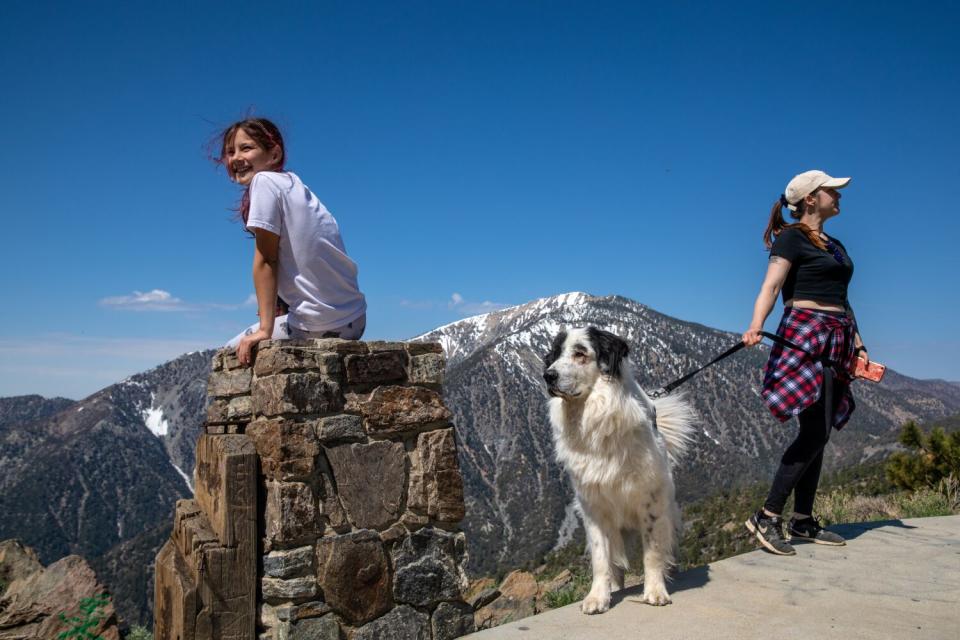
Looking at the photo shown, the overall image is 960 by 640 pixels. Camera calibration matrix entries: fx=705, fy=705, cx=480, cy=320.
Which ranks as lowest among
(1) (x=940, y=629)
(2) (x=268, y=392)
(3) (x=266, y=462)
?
(1) (x=940, y=629)

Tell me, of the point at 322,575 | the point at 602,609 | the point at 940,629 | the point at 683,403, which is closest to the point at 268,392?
the point at 322,575

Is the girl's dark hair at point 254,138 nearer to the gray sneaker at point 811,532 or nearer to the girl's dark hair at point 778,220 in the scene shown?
the girl's dark hair at point 778,220

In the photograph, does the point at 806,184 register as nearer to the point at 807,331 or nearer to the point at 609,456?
the point at 807,331

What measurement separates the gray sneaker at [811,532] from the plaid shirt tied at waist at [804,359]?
901 mm

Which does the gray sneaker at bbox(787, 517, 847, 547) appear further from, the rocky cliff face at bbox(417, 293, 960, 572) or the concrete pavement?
the rocky cliff face at bbox(417, 293, 960, 572)

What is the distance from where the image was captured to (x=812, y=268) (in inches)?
189

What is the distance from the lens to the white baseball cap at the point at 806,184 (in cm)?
484

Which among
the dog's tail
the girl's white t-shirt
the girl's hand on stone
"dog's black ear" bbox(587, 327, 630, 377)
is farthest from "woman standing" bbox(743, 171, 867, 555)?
the girl's hand on stone

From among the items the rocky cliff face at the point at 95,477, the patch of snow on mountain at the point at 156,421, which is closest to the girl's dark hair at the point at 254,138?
the rocky cliff face at the point at 95,477

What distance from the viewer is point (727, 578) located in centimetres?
446

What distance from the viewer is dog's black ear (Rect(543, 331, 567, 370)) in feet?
13.3

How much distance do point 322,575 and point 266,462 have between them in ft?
2.00

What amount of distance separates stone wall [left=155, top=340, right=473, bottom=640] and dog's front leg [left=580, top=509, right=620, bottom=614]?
2.24ft

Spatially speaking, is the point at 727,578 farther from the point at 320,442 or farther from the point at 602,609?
the point at 320,442
